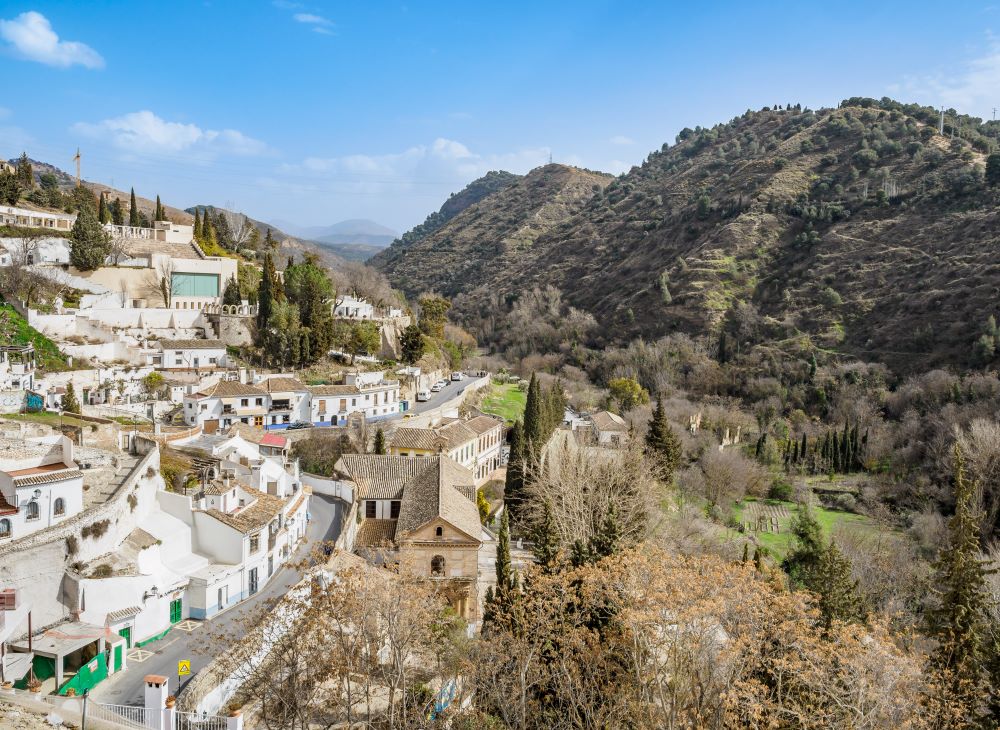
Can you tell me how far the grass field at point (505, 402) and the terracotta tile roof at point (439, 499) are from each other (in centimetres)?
1830

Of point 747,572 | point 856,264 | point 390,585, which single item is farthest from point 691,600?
point 856,264

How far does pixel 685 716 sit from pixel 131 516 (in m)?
15.1

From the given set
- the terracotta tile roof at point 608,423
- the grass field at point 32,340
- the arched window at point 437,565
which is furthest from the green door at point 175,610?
the terracotta tile roof at point 608,423

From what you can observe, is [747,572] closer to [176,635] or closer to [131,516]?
[176,635]

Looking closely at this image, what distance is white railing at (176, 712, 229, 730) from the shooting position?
12.9m

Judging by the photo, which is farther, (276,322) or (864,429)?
(864,429)

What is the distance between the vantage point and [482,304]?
96375 mm

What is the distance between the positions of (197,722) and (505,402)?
43.1 m

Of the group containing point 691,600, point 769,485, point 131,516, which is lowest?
point 769,485

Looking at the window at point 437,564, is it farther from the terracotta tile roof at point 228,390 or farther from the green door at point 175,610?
the terracotta tile roof at point 228,390

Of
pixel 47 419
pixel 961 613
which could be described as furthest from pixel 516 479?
pixel 47 419

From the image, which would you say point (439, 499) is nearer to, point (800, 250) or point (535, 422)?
point (535, 422)

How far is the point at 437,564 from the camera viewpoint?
23812mm

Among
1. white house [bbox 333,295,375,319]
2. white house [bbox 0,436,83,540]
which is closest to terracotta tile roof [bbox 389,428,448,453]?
white house [bbox 333,295,375,319]
